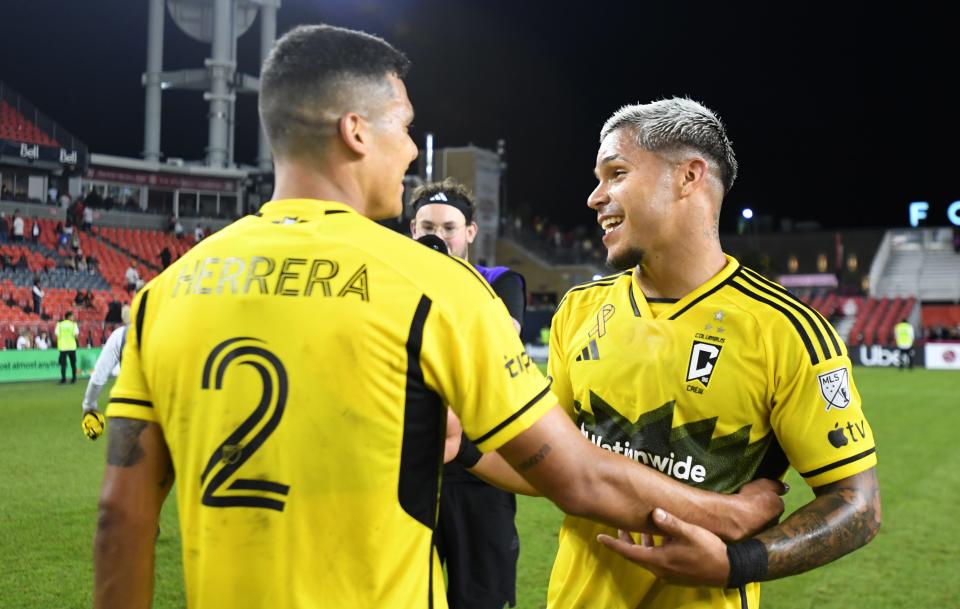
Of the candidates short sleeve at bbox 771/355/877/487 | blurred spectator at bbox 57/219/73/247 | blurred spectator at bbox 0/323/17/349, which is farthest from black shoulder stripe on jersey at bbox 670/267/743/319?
blurred spectator at bbox 57/219/73/247

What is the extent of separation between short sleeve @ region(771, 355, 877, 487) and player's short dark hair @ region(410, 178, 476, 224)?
124 inches

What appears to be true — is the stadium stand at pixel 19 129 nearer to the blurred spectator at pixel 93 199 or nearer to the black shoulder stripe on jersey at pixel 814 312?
the blurred spectator at pixel 93 199

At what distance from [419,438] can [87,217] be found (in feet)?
119

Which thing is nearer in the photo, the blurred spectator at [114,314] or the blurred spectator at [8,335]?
the blurred spectator at [8,335]

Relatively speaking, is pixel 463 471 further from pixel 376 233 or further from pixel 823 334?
pixel 376 233

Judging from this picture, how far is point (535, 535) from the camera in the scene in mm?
6930

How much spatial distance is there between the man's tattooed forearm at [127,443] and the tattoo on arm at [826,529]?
1438 millimetres

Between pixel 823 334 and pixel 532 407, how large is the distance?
1057 millimetres

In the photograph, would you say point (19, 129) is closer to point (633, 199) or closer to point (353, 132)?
point (633, 199)

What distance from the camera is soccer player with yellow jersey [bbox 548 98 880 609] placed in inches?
81.0

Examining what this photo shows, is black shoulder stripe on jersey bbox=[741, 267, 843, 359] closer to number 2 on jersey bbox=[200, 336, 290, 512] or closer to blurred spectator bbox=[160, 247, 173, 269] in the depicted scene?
number 2 on jersey bbox=[200, 336, 290, 512]

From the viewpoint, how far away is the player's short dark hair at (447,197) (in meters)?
5.12

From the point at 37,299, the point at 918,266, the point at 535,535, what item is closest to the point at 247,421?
the point at 535,535

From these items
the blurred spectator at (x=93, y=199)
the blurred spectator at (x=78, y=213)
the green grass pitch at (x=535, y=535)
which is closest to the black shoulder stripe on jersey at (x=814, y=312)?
the green grass pitch at (x=535, y=535)
